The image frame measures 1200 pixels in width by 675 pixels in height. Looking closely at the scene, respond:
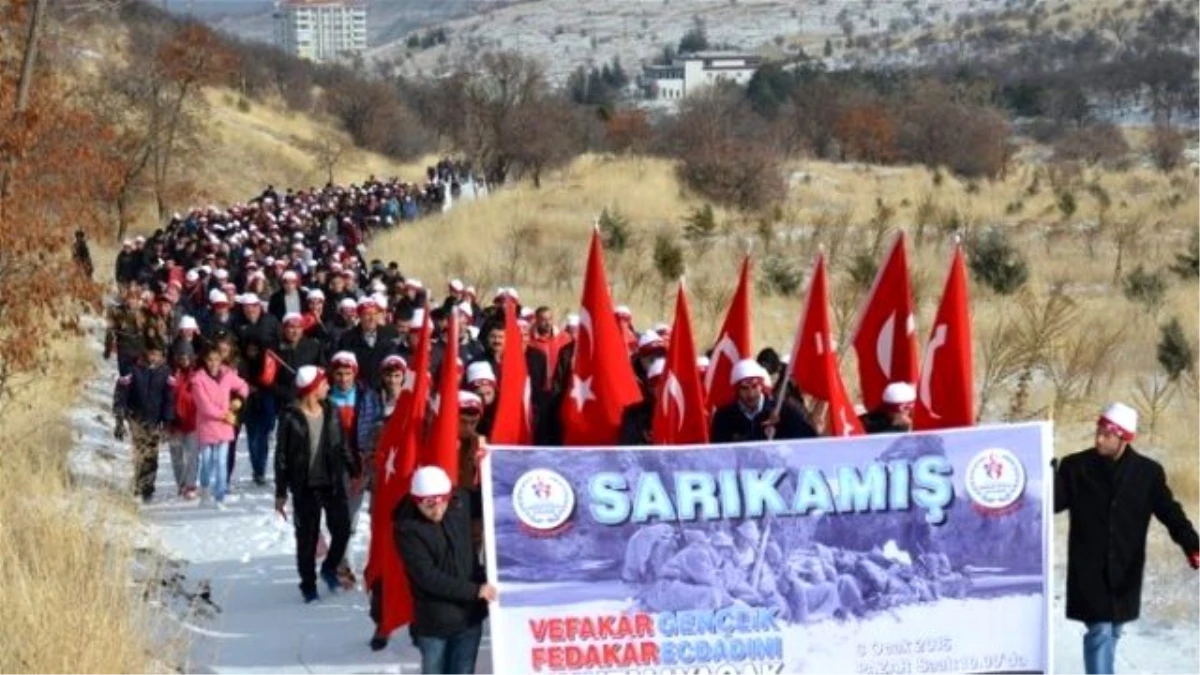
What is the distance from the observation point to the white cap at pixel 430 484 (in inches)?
291

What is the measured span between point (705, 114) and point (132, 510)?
136ft

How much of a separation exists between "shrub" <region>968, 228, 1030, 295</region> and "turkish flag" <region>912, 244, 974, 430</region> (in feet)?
55.2

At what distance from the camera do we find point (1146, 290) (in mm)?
23703

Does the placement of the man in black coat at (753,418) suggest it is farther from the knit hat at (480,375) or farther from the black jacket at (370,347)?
the black jacket at (370,347)

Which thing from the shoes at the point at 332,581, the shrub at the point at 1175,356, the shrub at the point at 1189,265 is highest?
the shrub at the point at 1189,265

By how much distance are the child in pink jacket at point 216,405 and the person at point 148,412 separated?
42cm

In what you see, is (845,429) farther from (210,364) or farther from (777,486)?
(210,364)

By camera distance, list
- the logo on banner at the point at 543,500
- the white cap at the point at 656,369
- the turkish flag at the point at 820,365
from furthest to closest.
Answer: the white cap at the point at 656,369 < the turkish flag at the point at 820,365 < the logo on banner at the point at 543,500

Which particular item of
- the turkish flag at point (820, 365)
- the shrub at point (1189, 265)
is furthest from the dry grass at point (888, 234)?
the turkish flag at point (820, 365)

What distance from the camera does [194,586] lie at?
10820 mm

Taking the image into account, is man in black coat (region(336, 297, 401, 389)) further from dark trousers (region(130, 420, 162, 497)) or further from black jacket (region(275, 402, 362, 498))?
black jacket (region(275, 402, 362, 498))

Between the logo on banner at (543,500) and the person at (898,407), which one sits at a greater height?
the person at (898,407)

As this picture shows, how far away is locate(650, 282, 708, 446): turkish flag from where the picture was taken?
8.93 m

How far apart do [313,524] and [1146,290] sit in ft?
54.3
